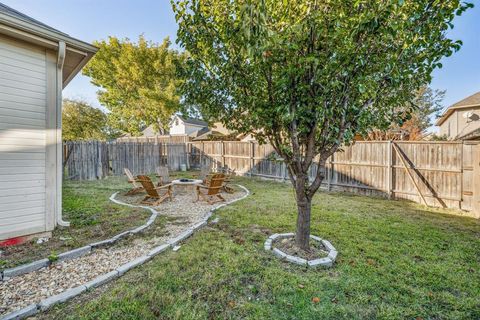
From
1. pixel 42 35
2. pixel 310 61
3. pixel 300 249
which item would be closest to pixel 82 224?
pixel 42 35

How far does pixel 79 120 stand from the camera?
20.1 meters

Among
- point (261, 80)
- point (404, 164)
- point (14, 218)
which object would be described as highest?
point (261, 80)

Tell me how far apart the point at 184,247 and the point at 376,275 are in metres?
2.85

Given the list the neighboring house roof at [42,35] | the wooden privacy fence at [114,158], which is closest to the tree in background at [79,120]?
the wooden privacy fence at [114,158]

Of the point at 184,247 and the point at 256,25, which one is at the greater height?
the point at 256,25

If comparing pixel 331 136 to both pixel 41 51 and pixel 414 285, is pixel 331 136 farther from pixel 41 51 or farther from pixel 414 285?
pixel 41 51

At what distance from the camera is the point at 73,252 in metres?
3.50

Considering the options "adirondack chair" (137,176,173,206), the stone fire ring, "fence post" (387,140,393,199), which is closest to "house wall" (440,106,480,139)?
"fence post" (387,140,393,199)

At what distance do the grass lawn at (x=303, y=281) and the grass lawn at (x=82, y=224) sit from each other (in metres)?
1.55

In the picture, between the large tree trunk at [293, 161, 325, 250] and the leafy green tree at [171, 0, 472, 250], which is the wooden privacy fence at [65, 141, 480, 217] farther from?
the leafy green tree at [171, 0, 472, 250]

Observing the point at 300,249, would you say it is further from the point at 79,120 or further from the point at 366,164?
the point at 79,120

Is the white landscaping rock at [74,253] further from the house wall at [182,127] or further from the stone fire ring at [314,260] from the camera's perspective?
the house wall at [182,127]

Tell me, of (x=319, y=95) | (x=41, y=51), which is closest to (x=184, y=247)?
(x=319, y=95)

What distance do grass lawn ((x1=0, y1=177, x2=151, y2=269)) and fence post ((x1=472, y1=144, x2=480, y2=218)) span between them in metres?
8.21
